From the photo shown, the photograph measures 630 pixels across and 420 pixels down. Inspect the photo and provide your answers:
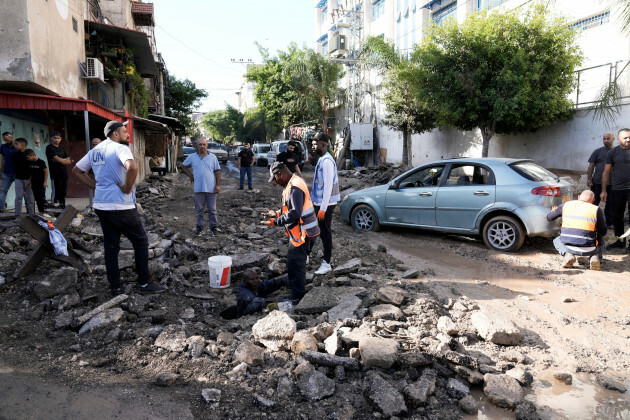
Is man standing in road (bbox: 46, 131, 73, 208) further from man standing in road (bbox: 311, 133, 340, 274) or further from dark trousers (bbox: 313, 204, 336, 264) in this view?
dark trousers (bbox: 313, 204, 336, 264)

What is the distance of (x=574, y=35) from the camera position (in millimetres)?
12812

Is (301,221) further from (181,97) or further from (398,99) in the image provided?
(181,97)

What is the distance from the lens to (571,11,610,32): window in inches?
504

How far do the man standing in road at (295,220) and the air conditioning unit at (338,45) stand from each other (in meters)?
22.7

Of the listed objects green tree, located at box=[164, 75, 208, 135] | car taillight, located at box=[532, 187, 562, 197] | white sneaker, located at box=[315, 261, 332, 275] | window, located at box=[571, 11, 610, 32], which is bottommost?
white sneaker, located at box=[315, 261, 332, 275]

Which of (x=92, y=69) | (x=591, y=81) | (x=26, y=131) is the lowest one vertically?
(x=26, y=131)

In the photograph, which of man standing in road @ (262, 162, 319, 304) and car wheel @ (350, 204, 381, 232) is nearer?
man standing in road @ (262, 162, 319, 304)

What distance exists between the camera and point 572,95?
13.5 meters

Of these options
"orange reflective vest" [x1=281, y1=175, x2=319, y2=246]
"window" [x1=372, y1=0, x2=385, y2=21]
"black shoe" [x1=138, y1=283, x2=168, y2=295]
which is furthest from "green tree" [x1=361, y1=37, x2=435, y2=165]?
"black shoe" [x1=138, y1=283, x2=168, y2=295]

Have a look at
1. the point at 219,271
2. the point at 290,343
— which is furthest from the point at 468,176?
the point at 290,343

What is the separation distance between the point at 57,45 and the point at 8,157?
427 centimetres

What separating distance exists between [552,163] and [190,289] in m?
13.2

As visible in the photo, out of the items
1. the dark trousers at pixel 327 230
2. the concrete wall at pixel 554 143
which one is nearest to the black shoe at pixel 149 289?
the dark trousers at pixel 327 230

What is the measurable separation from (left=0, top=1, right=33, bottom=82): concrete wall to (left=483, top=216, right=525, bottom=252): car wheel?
9.23 meters
